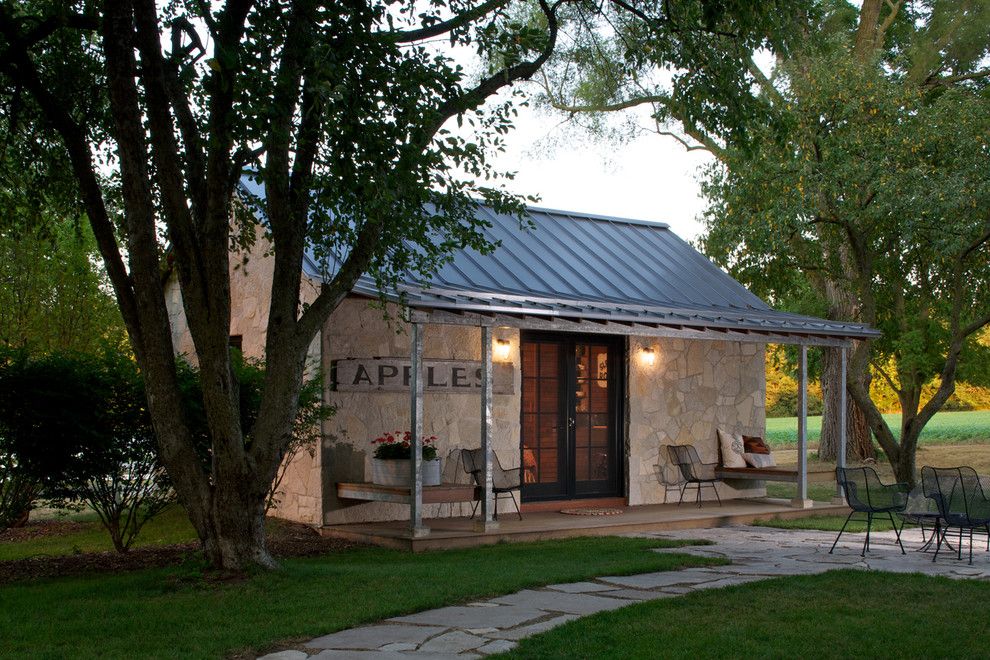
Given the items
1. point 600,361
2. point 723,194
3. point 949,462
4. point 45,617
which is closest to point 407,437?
point 600,361

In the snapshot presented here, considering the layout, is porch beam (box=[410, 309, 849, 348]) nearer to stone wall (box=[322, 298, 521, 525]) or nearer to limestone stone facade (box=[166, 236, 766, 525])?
limestone stone facade (box=[166, 236, 766, 525])

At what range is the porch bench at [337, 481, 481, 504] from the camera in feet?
32.4

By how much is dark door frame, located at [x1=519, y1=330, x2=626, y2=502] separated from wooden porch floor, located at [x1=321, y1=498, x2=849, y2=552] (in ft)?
1.51

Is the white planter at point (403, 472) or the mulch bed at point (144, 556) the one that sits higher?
the white planter at point (403, 472)

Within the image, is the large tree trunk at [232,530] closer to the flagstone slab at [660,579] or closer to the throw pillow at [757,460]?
the flagstone slab at [660,579]

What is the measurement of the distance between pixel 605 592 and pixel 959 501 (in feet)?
11.5

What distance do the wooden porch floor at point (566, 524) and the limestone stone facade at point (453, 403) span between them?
455 millimetres

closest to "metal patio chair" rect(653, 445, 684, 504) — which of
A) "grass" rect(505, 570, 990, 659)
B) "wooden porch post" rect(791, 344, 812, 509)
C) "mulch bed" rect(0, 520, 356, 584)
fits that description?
"wooden porch post" rect(791, 344, 812, 509)

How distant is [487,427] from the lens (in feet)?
32.2

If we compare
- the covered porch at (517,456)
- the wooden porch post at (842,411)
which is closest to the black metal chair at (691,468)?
the covered porch at (517,456)

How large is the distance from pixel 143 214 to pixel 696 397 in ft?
26.7

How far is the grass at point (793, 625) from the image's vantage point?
527cm

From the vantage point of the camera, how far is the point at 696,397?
13.5 meters

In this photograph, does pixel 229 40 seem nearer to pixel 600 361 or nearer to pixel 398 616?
pixel 398 616
